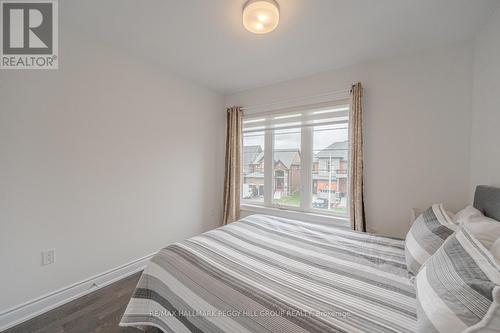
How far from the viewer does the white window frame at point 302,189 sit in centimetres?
257

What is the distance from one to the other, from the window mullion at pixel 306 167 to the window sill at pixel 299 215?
14cm

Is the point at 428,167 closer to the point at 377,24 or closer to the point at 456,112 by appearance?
the point at 456,112

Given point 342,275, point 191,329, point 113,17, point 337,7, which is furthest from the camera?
point 113,17

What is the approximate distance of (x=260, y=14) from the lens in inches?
57.6

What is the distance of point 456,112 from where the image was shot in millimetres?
1891

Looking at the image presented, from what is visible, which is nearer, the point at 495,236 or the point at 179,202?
the point at 495,236

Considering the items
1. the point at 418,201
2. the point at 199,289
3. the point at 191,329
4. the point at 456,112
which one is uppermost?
the point at 456,112

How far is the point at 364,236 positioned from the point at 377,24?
182 centimetres

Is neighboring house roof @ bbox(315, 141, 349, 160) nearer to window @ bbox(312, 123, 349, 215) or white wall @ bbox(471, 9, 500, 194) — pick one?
window @ bbox(312, 123, 349, 215)

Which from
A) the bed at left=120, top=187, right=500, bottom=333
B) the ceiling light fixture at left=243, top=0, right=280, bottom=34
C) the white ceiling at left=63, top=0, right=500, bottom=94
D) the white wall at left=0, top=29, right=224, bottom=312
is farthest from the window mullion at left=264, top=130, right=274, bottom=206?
the ceiling light fixture at left=243, top=0, right=280, bottom=34

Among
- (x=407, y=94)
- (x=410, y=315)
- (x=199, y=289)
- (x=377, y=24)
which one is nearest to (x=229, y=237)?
(x=199, y=289)

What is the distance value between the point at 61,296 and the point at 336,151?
3.24 meters

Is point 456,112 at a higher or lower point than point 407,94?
lower

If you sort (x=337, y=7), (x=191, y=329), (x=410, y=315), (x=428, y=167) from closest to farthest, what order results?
1. (x=410, y=315)
2. (x=191, y=329)
3. (x=337, y=7)
4. (x=428, y=167)
